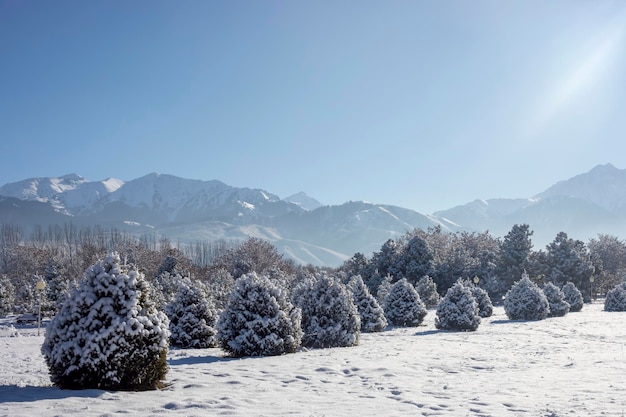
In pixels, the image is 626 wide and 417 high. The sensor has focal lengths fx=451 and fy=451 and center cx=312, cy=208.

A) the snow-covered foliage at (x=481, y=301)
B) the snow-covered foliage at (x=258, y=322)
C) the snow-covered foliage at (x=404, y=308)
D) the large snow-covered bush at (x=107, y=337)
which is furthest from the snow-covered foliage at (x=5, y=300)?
the large snow-covered bush at (x=107, y=337)

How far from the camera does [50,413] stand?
5809 millimetres

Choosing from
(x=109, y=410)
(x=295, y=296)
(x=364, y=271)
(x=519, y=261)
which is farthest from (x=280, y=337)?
(x=519, y=261)

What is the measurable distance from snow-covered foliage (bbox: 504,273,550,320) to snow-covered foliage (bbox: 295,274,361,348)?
1526cm

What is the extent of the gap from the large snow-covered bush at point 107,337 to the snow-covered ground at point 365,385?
34cm

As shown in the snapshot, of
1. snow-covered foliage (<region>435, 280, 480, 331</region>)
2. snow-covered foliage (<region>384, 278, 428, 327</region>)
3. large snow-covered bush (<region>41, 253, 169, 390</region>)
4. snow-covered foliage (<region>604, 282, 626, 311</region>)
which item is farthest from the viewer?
snow-covered foliage (<region>604, 282, 626, 311</region>)

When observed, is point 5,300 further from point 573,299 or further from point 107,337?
point 573,299

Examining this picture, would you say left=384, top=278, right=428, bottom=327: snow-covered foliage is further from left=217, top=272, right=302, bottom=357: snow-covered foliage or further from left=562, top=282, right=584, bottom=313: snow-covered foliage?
left=562, top=282, right=584, bottom=313: snow-covered foliage

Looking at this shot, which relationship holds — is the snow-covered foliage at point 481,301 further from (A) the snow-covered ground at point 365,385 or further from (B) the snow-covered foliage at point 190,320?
(B) the snow-covered foliage at point 190,320

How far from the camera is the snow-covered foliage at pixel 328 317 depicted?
14.5 meters

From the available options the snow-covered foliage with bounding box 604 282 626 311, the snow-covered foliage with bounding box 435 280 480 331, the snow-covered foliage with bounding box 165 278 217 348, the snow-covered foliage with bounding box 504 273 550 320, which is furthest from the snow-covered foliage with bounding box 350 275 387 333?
the snow-covered foliage with bounding box 604 282 626 311

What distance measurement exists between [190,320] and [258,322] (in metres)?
3.43

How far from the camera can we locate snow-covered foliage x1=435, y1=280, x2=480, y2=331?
20.8 m

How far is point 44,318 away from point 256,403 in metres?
35.3

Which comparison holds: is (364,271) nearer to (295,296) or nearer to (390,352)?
(295,296)
